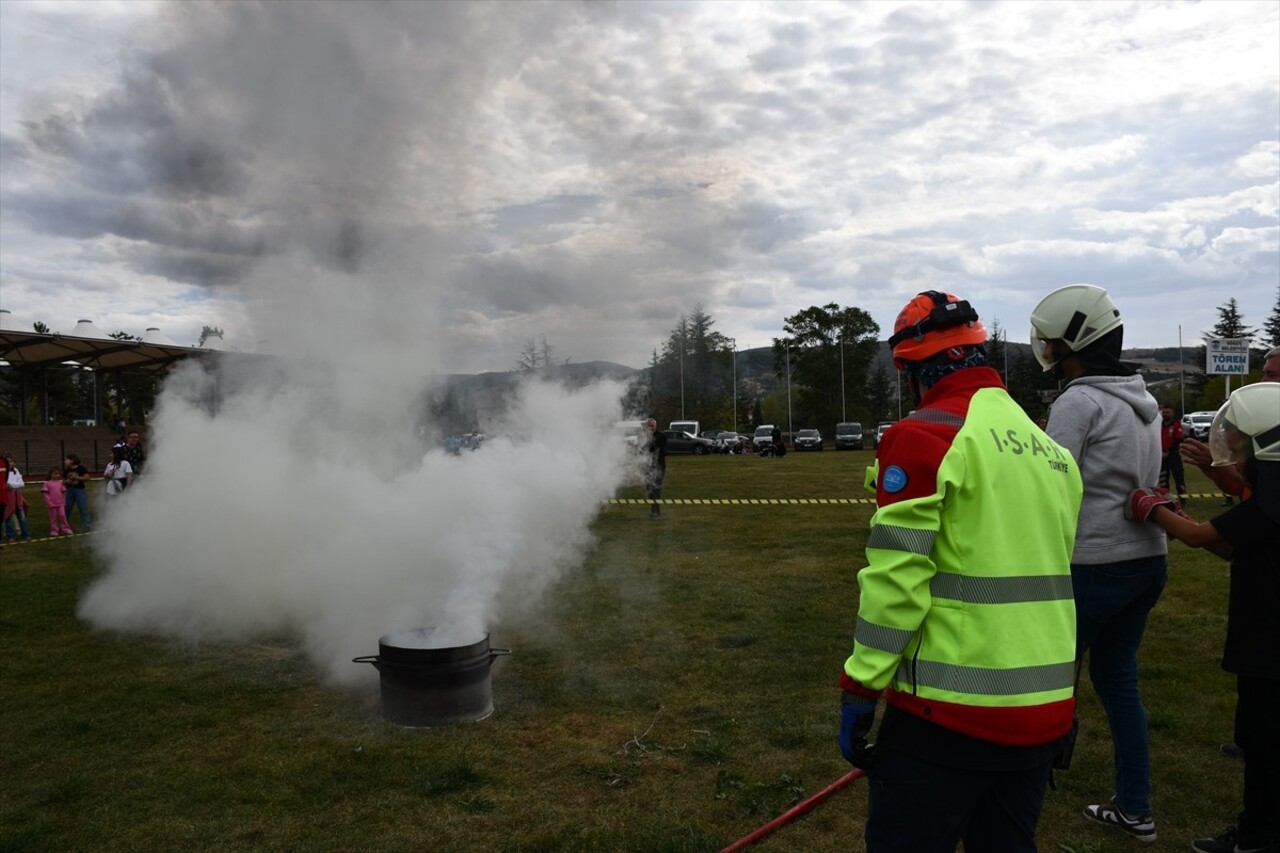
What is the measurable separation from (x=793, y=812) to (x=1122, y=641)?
72.2 inches

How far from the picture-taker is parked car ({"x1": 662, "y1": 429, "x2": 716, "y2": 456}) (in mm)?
47938

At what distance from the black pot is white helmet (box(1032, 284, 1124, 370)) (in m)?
4.12

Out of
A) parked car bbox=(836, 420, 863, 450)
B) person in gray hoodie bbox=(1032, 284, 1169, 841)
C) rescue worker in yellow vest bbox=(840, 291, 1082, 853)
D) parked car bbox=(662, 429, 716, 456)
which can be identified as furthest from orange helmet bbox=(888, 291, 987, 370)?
parked car bbox=(836, 420, 863, 450)

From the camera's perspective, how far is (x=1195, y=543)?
11.4 ft

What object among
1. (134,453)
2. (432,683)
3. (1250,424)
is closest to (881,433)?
(1250,424)

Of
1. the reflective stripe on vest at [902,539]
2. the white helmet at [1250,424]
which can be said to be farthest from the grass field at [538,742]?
the reflective stripe on vest at [902,539]

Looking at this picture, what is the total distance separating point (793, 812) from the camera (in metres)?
4.13

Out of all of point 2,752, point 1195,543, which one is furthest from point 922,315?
point 2,752

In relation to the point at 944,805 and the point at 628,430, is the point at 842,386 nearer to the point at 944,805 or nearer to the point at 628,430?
the point at 628,430

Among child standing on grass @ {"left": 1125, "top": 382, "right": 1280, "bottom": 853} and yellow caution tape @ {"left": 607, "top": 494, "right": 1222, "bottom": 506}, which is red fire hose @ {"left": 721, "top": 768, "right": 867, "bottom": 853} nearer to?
child standing on grass @ {"left": 1125, "top": 382, "right": 1280, "bottom": 853}

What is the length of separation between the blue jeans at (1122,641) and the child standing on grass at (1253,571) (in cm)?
27

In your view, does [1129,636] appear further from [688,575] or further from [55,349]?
[55,349]

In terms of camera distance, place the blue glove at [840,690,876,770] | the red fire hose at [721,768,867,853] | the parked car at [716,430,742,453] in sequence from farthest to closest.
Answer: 1. the parked car at [716,430,742,453]
2. the red fire hose at [721,768,867,853]
3. the blue glove at [840,690,876,770]

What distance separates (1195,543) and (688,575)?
24.5ft
